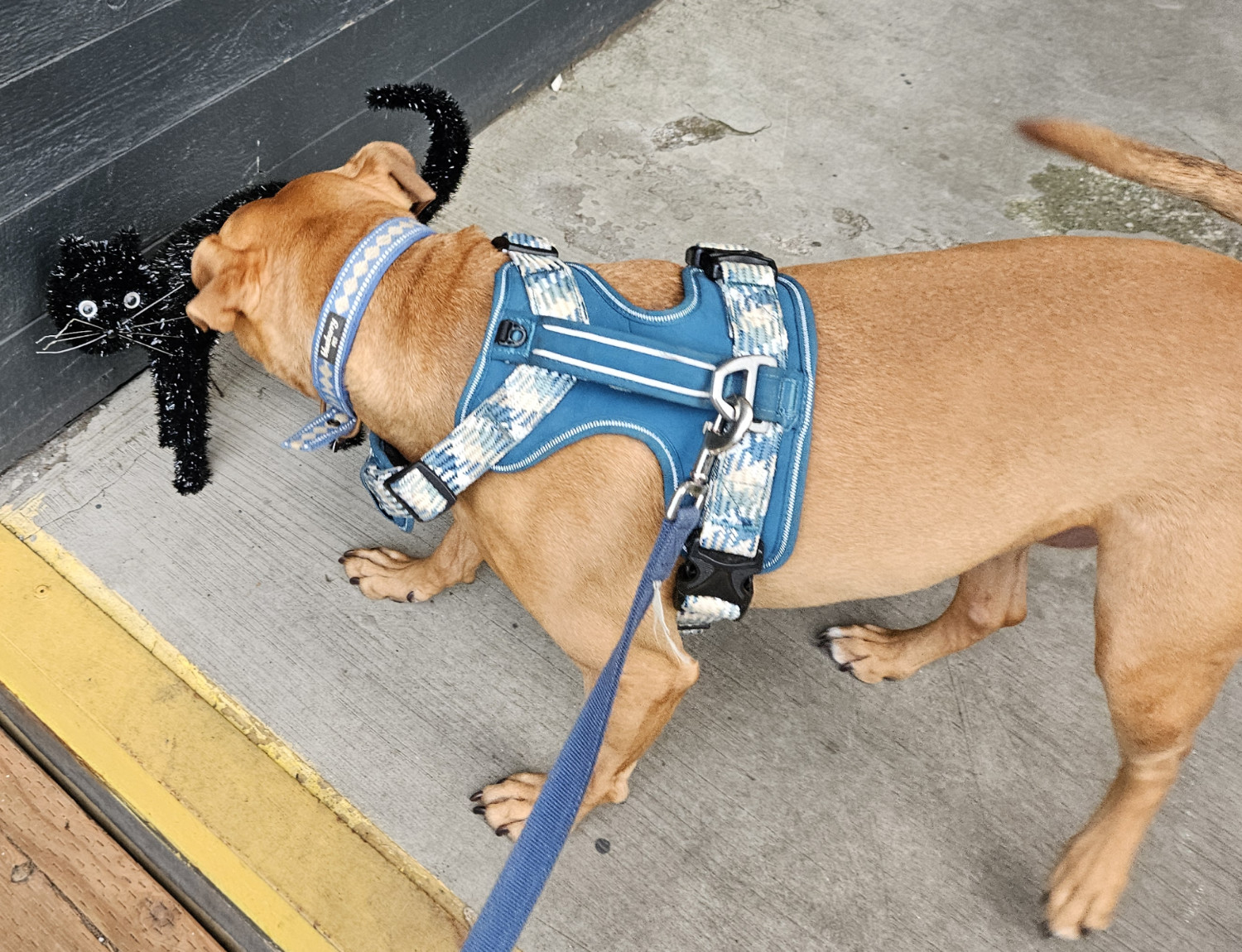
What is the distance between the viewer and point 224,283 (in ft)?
6.51

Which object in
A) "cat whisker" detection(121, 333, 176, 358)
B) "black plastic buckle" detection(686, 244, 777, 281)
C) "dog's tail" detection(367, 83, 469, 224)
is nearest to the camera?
"black plastic buckle" detection(686, 244, 777, 281)

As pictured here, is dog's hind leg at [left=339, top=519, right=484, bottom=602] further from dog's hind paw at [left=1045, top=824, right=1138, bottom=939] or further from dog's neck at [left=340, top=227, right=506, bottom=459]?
dog's hind paw at [left=1045, top=824, right=1138, bottom=939]

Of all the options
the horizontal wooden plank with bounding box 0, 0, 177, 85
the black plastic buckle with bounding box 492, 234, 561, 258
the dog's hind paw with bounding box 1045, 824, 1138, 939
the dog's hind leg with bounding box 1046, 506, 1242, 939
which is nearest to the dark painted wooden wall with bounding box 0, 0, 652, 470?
the horizontal wooden plank with bounding box 0, 0, 177, 85

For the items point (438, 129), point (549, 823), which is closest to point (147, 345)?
point (438, 129)

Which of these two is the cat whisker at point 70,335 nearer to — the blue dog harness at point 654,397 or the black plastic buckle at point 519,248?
the blue dog harness at point 654,397

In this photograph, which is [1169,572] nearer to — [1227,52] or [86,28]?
[86,28]

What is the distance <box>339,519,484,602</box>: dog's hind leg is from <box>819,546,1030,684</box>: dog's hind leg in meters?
1.16

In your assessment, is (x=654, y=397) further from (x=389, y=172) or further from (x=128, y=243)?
(x=128, y=243)

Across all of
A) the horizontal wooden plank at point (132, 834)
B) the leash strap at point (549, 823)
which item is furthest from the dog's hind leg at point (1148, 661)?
the horizontal wooden plank at point (132, 834)

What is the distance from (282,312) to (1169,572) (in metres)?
1.98

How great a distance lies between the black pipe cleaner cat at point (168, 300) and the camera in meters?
2.56

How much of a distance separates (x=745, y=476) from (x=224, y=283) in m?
1.23

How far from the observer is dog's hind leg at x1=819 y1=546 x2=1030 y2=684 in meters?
2.53

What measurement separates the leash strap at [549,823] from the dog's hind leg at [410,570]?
3.90ft
